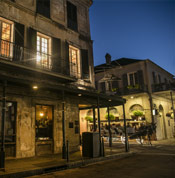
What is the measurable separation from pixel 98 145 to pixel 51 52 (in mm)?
6005

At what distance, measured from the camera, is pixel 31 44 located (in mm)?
10578

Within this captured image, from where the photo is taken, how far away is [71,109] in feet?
40.7

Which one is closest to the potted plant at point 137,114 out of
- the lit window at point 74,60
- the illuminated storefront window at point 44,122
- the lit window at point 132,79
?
the lit window at point 132,79

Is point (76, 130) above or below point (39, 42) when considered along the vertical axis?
below

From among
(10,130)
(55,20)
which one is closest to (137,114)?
(55,20)

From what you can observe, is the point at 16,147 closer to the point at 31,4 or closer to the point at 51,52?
the point at 51,52

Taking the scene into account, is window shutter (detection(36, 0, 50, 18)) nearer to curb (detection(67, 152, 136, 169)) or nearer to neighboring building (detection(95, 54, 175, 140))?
curb (detection(67, 152, 136, 169))

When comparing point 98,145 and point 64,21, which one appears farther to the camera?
point 64,21

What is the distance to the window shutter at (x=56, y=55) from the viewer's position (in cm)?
1124

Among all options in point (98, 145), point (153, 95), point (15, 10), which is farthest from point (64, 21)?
point (153, 95)

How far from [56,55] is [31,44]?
175 centimetres

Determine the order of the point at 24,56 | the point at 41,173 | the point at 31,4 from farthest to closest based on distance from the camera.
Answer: the point at 31,4 → the point at 24,56 → the point at 41,173

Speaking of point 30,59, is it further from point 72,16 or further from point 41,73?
point 72,16

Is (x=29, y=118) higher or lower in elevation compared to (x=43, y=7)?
lower
